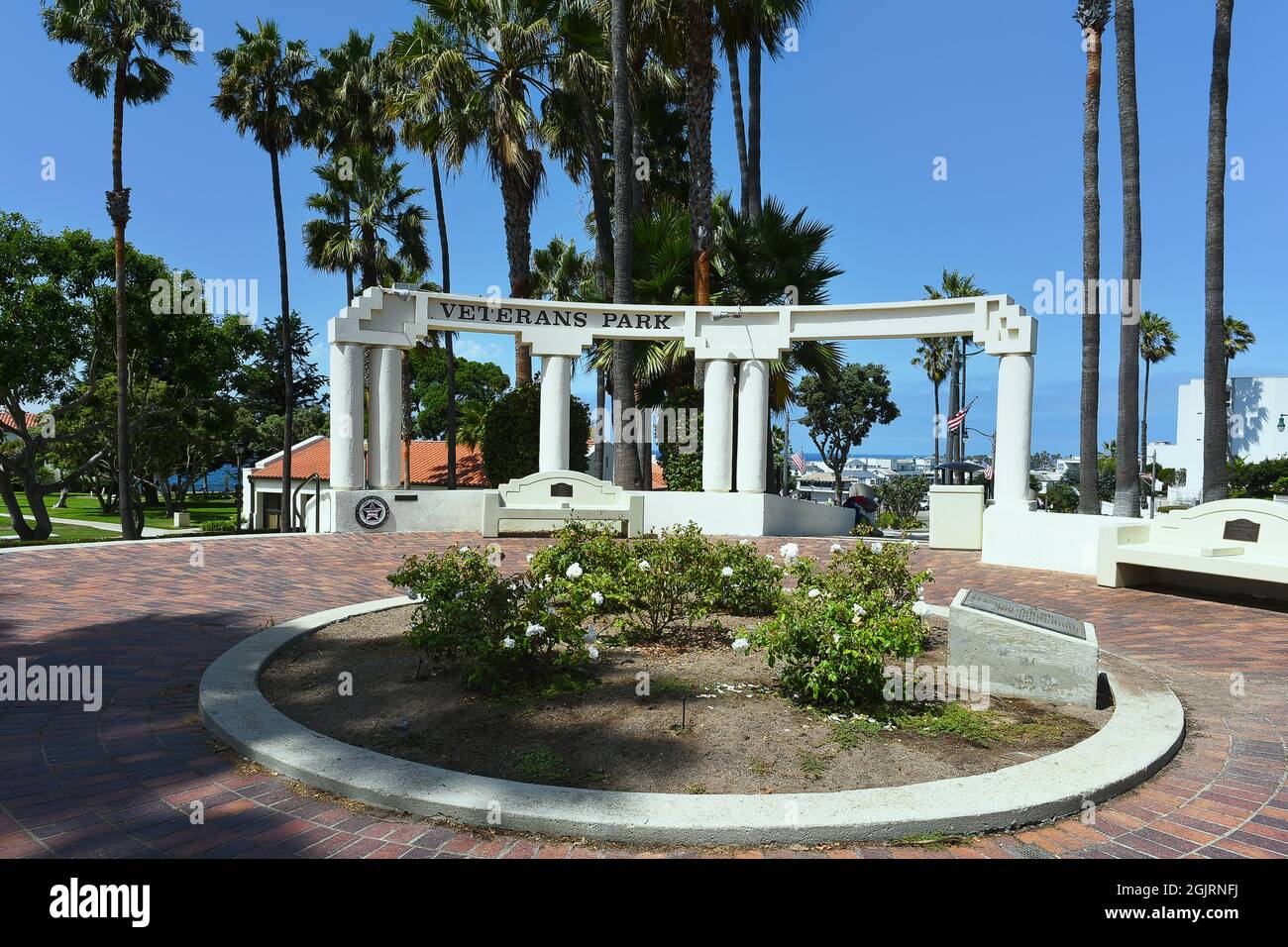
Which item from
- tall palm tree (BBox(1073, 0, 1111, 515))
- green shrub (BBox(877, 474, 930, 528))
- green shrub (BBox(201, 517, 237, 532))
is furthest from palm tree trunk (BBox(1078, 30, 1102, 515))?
green shrub (BBox(201, 517, 237, 532))

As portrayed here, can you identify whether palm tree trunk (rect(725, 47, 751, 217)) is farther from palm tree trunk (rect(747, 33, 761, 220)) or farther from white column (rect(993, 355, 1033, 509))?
white column (rect(993, 355, 1033, 509))

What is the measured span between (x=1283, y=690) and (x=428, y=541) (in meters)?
11.9

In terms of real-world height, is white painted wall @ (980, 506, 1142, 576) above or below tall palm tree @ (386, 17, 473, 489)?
below

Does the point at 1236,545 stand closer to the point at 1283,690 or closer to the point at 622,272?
the point at 1283,690

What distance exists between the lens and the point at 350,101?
26359mm

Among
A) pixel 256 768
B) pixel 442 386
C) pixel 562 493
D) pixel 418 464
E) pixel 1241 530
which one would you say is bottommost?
pixel 256 768

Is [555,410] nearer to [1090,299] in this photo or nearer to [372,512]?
[372,512]

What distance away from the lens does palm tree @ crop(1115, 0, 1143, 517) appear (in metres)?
14.8

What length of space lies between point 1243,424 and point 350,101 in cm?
7935

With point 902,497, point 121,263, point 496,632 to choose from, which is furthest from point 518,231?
point 902,497

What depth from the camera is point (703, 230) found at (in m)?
17.9

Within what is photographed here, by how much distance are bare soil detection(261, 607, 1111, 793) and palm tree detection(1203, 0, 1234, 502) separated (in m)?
12.7

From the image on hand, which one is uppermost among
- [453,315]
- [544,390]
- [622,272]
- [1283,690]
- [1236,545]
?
[622,272]
